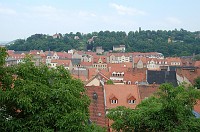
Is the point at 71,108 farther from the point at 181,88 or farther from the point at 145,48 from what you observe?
the point at 145,48

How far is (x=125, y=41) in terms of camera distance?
15488 centimetres

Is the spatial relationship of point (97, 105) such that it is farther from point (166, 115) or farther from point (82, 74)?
point (82, 74)

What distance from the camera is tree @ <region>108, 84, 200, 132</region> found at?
12.0 m

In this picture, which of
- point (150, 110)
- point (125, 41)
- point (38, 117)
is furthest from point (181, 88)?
point (125, 41)

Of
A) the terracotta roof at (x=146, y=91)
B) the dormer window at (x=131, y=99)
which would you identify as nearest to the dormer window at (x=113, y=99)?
the dormer window at (x=131, y=99)

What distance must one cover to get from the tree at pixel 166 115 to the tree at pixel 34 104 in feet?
5.24

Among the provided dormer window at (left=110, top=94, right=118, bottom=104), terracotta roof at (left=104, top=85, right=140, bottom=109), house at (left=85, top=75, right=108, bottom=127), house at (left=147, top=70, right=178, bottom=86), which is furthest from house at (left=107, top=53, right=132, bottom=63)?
house at (left=85, top=75, right=108, bottom=127)

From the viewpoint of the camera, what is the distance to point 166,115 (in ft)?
39.8

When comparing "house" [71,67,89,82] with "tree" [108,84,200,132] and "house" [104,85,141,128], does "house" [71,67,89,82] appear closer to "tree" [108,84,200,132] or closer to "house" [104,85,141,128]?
"house" [104,85,141,128]

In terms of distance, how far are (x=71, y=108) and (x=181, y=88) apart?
4.43m

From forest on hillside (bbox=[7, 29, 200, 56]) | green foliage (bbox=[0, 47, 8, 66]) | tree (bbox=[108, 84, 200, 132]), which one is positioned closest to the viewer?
green foliage (bbox=[0, 47, 8, 66])

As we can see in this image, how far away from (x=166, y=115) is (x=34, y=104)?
480 centimetres

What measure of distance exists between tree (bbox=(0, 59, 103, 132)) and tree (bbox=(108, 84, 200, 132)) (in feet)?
5.24

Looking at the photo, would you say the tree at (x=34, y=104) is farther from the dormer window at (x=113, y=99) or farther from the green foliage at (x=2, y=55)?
the dormer window at (x=113, y=99)
